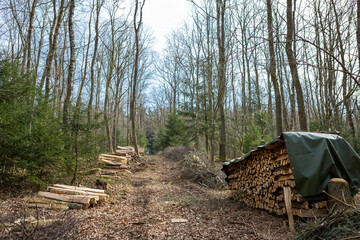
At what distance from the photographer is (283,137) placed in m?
4.46

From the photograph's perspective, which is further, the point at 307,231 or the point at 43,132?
the point at 43,132

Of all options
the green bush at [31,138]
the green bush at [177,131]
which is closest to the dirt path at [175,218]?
the green bush at [31,138]

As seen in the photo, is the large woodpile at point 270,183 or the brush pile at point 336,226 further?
the large woodpile at point 270,183

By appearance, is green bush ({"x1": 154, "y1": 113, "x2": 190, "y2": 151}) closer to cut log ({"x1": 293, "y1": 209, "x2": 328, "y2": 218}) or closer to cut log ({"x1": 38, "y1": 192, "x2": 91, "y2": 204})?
cut log ({"x1": 38, "y1": 192, "x2": 91, "y2": 204})

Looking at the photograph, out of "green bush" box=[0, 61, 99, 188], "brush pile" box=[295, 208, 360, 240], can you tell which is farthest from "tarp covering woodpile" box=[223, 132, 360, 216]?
"green bush" box=[0, 61, 99, 188]

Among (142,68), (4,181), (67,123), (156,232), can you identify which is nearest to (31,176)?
(4,181)

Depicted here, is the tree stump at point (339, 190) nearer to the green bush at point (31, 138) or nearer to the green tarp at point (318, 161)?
the green tarp at point (318, 161)

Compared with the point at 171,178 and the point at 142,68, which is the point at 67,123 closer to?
the point at 171,178

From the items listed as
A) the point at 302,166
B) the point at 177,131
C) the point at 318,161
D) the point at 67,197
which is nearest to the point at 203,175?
the point at 67,197

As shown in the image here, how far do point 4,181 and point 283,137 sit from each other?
677cm

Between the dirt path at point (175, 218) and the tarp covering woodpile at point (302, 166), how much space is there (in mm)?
602

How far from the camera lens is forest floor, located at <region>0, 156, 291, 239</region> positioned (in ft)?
13.3

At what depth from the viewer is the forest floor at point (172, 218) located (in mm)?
4066

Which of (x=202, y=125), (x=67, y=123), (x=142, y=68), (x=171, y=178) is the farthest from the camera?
(x=142, y=68)
